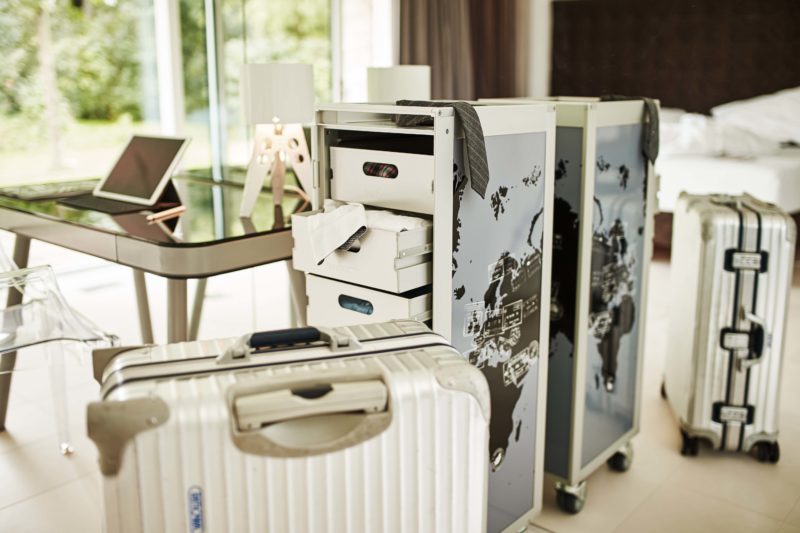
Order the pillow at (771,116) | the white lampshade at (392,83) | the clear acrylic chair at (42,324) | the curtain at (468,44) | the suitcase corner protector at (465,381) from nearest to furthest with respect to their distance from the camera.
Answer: the suitcase corner protector at (465,381) → the clear acrylic chair at (42,324) → the white lampshade at (392,83) → the pillow at (771,116) → the curtain at (468,44)

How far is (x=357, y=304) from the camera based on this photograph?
1.56 metres

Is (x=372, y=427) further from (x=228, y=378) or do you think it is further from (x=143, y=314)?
(x=143, y=314)

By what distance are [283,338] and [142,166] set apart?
4.97ft

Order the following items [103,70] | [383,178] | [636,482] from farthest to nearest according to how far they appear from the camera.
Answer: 1. [103,70]
2. [636,482]
3. [383,178]

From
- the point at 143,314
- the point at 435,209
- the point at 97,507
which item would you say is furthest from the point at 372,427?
the point at 143,314

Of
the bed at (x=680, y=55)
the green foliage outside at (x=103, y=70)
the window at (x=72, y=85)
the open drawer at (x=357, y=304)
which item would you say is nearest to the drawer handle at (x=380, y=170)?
the open drawer at (x=357, y=304)

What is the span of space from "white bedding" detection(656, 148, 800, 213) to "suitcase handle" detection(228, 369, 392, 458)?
3445 millimetres

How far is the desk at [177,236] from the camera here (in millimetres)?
1775

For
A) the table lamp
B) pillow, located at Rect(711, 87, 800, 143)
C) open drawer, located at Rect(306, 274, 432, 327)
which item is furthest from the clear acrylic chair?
pillow, located at Rect(711, 87, 800, 143)

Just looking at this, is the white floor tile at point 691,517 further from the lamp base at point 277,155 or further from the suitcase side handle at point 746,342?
the lamp base at point 277,155

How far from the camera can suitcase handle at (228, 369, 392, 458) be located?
0.93 meters

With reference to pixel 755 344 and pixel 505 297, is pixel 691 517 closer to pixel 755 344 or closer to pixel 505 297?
pixel 755 344

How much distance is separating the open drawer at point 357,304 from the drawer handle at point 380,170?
8.9 inches

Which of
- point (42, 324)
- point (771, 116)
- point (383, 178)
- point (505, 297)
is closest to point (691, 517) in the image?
point (505, 297)
